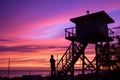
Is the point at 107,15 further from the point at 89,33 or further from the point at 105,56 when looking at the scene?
the point at 105,56

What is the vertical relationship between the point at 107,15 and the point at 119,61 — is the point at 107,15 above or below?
above

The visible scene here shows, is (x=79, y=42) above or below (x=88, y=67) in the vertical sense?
Result: above

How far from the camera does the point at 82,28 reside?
39.6m

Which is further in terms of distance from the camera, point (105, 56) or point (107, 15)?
point (105, 56)

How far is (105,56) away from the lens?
43.6 m

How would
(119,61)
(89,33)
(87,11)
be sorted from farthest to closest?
(119,61) < (87,11) < (89,33)

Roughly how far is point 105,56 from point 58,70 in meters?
7.56

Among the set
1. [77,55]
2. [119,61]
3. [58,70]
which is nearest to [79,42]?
[77,55]

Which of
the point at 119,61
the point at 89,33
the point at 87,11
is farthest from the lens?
the point at 119,61

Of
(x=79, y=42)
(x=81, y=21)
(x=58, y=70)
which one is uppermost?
(x=81, y=21)

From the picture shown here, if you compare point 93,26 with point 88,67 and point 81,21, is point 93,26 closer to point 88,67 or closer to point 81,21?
point 81,21

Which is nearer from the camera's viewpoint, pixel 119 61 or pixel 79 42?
pixel 79 42

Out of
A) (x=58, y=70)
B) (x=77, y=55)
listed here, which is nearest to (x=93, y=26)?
(x=77, y=55)

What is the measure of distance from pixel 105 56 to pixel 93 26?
6450mm
